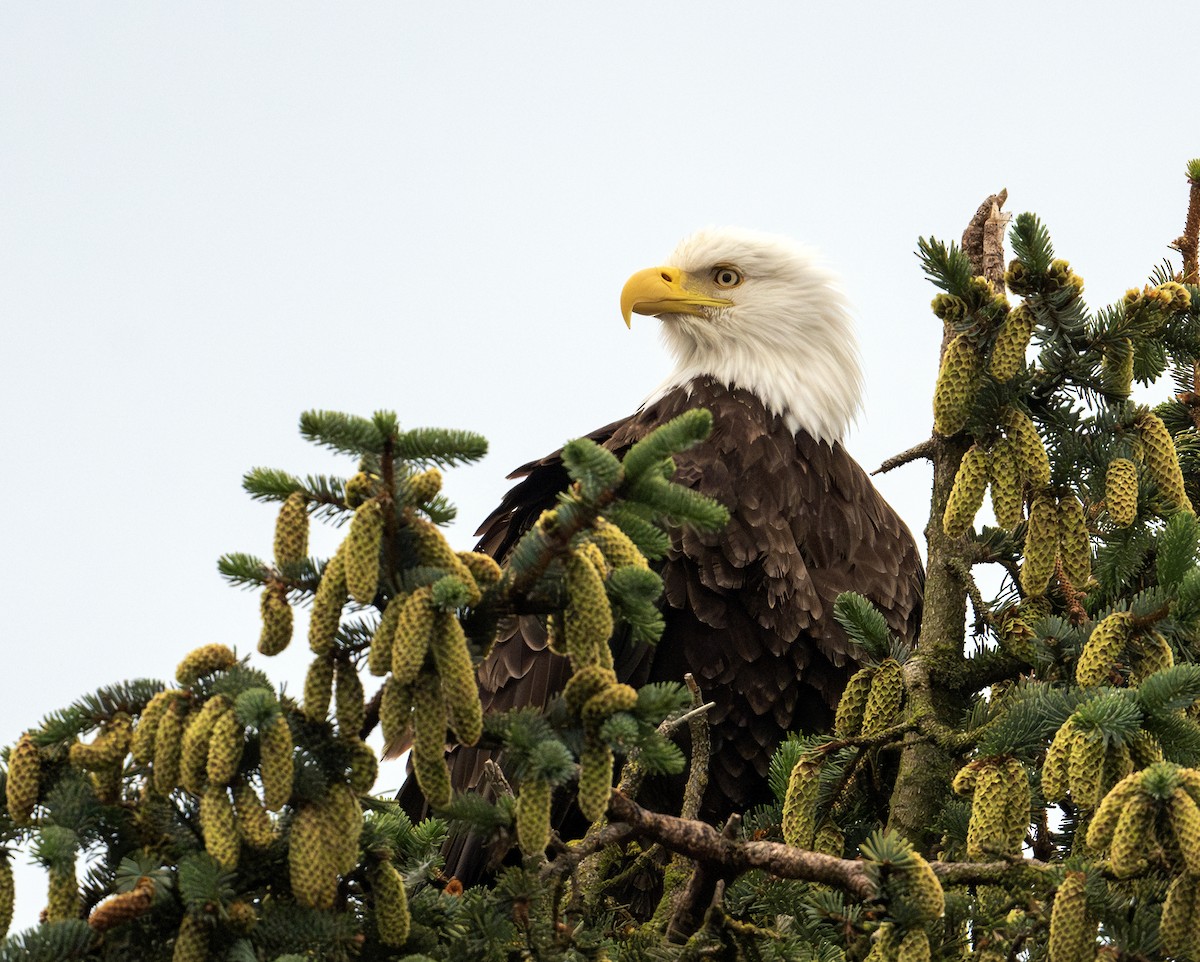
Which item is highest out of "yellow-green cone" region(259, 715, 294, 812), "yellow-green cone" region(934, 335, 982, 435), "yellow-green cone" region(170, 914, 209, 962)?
"yellow-green cone" region(934, 335, 982, 435)

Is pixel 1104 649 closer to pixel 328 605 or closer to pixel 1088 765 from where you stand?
pixel 1088 765

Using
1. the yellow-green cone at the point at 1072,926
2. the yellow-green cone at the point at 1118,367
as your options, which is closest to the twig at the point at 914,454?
the yellow-green cone at the point at 1118,367

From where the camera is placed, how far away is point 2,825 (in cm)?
222

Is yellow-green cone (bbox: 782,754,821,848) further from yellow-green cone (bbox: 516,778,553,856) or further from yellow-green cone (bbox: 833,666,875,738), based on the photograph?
yellow-green cone (bbox: 516,778,553,856)

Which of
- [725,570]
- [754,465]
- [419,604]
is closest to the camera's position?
[419,604]

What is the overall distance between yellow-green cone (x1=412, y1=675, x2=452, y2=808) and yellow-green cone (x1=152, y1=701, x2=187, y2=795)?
1.08ft

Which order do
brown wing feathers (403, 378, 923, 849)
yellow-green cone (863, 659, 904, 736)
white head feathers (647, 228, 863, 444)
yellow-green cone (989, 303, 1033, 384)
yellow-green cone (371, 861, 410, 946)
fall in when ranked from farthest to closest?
white head feathers (647, 228, 863, 444)
brown wing feathers (403, 378, 923, 849)
yellow-green cone (863, 659, 904, 736)
yellow-green cone (989, 303, 1033, 384)
yellow-green cone (371, 861, 410, 946)

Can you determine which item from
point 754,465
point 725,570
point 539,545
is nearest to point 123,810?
point 539,545

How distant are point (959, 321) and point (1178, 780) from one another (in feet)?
3.84

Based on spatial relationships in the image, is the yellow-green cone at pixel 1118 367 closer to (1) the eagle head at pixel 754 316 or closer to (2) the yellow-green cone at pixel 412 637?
(2) the yellow-green cone at pixel 412 637

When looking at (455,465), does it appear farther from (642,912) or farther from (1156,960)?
(642,912)

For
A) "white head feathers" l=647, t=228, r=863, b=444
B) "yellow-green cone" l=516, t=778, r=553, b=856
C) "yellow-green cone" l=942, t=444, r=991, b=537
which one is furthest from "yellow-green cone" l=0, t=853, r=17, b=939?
"white head feathers" l=647, t=228, r=863, b=444

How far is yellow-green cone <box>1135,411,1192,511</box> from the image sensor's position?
3053 millimetres

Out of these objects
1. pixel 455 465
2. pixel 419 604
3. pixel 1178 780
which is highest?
pixel 455 465
